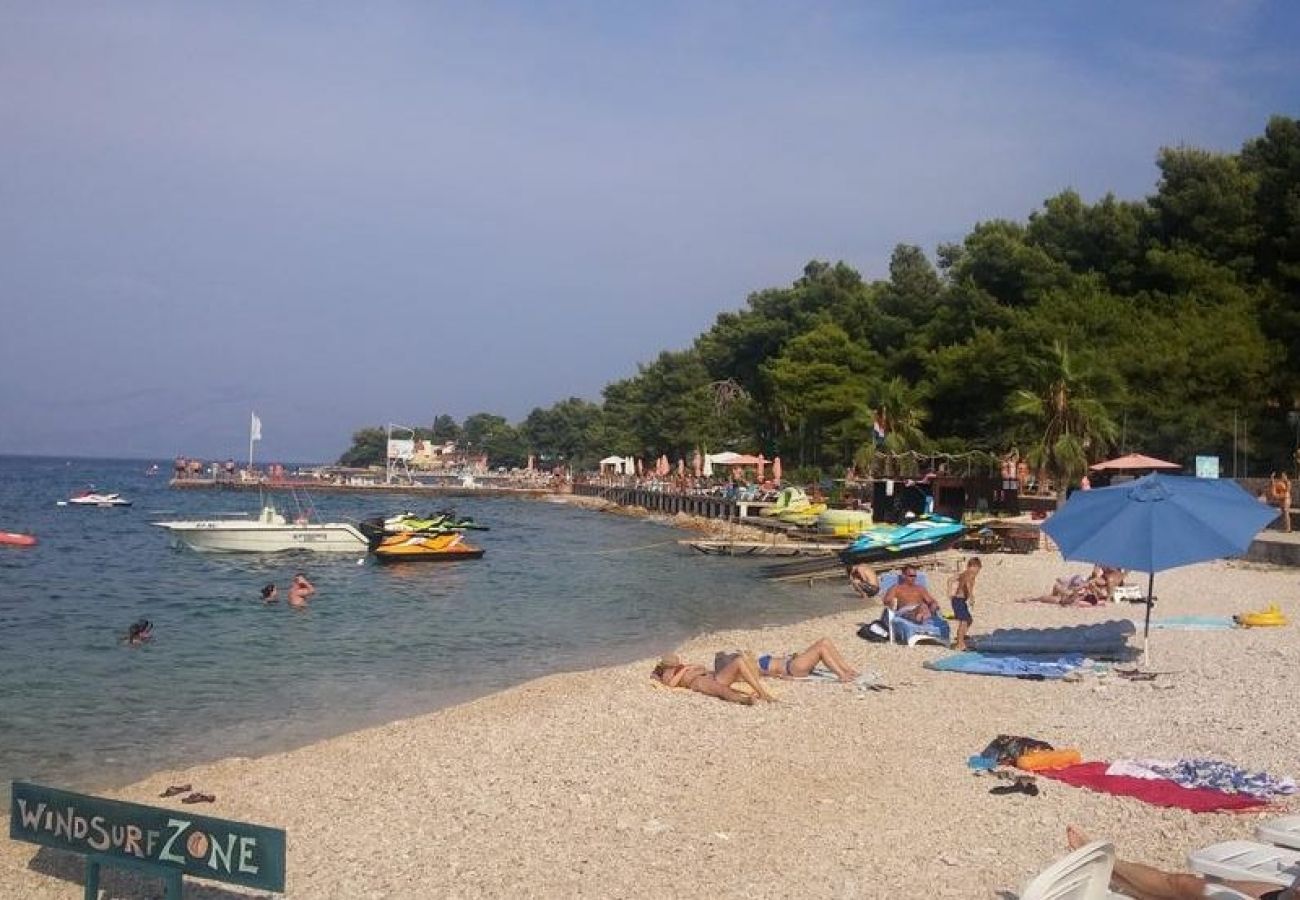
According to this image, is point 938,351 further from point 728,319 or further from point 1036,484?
point 728,319

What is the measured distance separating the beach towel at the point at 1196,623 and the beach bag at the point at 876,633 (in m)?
3.72

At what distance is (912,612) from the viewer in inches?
601

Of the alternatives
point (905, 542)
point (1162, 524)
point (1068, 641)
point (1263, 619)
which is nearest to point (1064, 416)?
point (905, 542)

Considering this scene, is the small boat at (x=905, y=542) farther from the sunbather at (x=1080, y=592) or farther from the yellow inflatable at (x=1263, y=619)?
the yellow inflatable at (x=1263, y=619)

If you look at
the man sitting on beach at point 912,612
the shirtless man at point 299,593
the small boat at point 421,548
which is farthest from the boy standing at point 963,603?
the small boat at point 421,548

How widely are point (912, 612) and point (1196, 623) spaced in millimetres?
4024

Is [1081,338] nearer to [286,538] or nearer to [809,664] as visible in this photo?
[286,538]

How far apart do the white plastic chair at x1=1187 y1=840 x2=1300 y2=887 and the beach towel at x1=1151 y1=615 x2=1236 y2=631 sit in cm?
1062

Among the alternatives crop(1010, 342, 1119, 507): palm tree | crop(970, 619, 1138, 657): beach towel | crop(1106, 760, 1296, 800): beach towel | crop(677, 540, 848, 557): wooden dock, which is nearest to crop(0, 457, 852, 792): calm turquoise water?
crop(677, 540, 848, 557): wooden dock

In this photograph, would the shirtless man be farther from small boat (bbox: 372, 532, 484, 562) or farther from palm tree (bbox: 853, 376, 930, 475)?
palm tree (bbox: 853, 376, 930, 475)

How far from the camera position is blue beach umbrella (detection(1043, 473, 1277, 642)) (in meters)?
11.1

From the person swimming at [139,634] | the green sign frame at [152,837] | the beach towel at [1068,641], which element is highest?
the green sign frame at [152,837]

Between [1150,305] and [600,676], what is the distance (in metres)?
37.6

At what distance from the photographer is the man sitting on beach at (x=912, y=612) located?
49.2 ft
